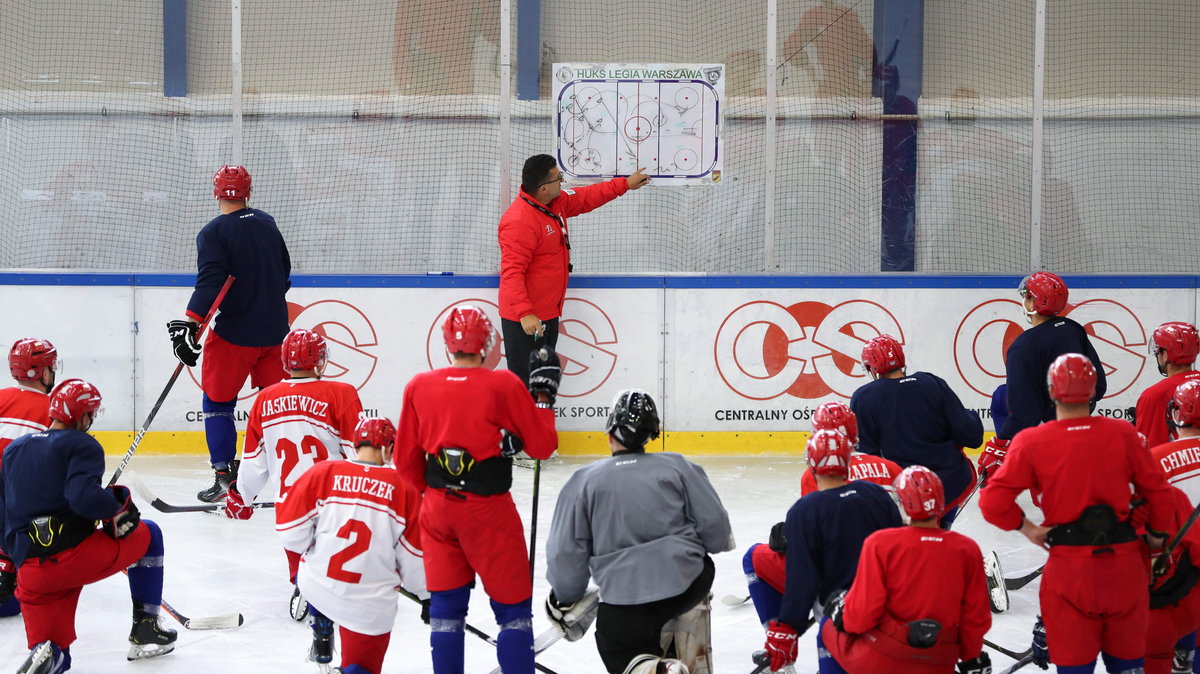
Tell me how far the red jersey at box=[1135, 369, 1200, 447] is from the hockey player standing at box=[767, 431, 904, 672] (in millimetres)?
1521

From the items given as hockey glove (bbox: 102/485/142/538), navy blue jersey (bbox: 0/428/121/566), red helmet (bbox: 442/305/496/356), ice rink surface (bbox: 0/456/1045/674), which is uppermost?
red helmet (bbox: 442/305/496/356)

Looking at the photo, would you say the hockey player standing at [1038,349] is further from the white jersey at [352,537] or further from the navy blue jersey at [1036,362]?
the white jersey at [352,537]

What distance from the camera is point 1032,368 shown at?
5148 mm

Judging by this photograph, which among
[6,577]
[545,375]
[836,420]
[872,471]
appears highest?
[545,375]

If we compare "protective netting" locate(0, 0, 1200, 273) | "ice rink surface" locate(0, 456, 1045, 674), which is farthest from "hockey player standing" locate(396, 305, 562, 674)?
"protective netting" locate(0, 0, 1200, 273)

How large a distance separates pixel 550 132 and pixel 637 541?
24.0ft

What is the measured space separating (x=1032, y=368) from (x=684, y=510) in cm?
222

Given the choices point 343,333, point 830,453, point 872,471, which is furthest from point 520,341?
point 830,453

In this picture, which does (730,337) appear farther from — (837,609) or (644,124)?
(837,609)

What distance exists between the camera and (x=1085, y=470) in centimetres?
344

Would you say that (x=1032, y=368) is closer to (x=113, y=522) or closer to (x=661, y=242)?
(x=113, y=522)

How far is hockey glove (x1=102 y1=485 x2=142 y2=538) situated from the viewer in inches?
165

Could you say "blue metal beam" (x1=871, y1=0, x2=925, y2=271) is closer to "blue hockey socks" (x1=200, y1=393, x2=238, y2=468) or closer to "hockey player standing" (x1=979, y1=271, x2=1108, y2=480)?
"hockey player standing" (x1=979, y1=271, x2=1108, y2=480)

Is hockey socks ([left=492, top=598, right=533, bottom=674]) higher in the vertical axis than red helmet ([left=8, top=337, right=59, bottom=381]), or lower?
lower
